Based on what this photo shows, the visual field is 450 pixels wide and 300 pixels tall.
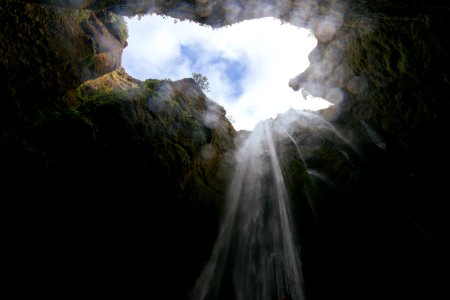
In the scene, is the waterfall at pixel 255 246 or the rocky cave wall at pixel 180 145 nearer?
the rocky cave wall at pixel 180 145

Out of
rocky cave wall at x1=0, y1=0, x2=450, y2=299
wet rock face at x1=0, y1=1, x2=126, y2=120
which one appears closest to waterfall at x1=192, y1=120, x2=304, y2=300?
rocky cave wall at x1=0, y1=0, x2=450, y2=299

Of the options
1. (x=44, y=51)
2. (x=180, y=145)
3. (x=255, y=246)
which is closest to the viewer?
(x=44, y=51)

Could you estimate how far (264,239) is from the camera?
38.0 ft

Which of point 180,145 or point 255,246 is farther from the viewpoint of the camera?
point 255,246

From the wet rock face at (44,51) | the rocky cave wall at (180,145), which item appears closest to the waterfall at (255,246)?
the rocky cave wall at (180,145)

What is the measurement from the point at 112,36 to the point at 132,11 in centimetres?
367

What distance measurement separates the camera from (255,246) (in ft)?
37.5

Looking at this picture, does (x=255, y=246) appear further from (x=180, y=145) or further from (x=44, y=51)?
(x=44, y=51)

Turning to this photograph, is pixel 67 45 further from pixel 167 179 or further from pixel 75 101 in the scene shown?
pixel 167 179

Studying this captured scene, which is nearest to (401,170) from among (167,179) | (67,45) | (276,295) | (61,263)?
(276,295)

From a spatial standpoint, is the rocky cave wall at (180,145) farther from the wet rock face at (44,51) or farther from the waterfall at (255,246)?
the waterfall at (255,246)

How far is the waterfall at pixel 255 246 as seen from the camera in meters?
10.0

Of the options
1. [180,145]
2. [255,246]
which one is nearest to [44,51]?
[180,145]

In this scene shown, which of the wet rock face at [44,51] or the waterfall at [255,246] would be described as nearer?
the wet rock face at [44,51]
